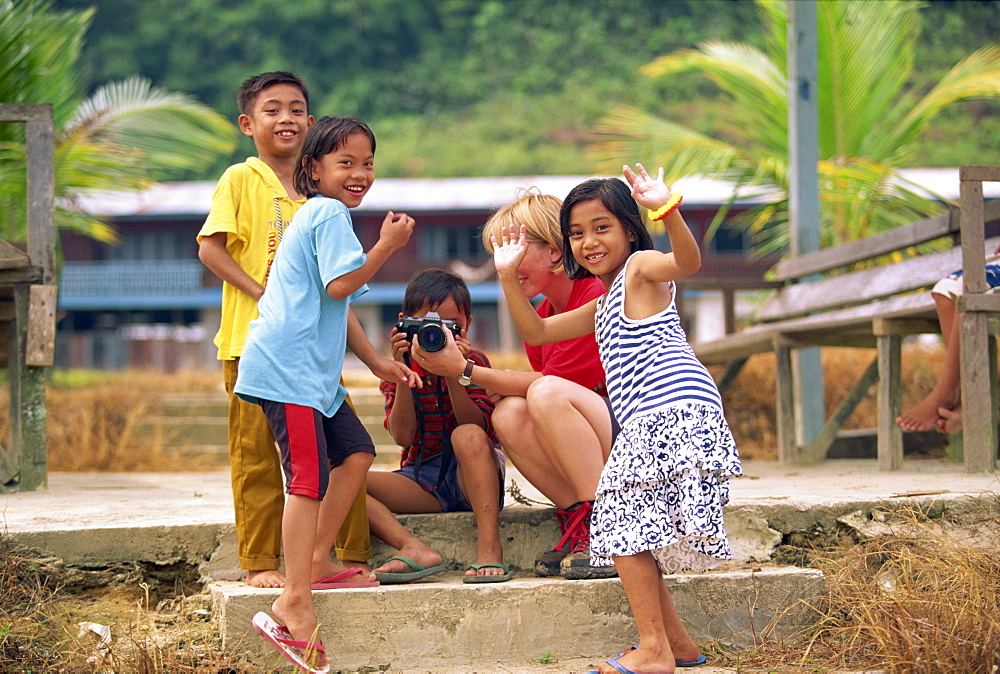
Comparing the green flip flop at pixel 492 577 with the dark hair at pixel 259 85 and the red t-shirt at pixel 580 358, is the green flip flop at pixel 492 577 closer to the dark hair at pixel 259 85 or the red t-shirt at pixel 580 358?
the red t-shirt at pixel 580 358

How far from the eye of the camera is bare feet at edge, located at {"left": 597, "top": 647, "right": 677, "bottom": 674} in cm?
249

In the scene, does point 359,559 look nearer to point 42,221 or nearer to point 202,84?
point 42,221

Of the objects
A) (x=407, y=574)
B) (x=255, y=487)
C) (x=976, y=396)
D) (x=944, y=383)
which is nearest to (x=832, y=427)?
(x=944, y=383)

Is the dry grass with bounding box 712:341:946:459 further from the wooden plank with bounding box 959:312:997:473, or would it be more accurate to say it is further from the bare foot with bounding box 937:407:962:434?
the wooden plank with bounding box 959:312:997:473

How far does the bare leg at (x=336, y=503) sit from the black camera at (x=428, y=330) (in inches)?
14.5

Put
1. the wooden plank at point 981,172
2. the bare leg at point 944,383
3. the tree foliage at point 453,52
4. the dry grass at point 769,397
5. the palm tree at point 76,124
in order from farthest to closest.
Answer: the tree foliage at point 453,52, the dry grass at point 769,397, the palm tree at point 76,124, the bare leg at point 944,383, the wooden plank at point 981,172

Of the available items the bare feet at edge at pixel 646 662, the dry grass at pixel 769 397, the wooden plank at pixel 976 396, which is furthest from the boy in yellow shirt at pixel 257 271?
the dry grass at pixel 769 397

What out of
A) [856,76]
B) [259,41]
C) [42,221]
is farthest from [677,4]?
[42,221]

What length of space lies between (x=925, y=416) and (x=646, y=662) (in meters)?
2.37

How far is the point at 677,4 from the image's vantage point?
32.8 metres

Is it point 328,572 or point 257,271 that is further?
point 257,271

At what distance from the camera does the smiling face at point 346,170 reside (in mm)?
2797

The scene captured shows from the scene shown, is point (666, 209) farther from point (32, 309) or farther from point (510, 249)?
point (32, 309)

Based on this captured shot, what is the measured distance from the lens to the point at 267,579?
9.48ft
